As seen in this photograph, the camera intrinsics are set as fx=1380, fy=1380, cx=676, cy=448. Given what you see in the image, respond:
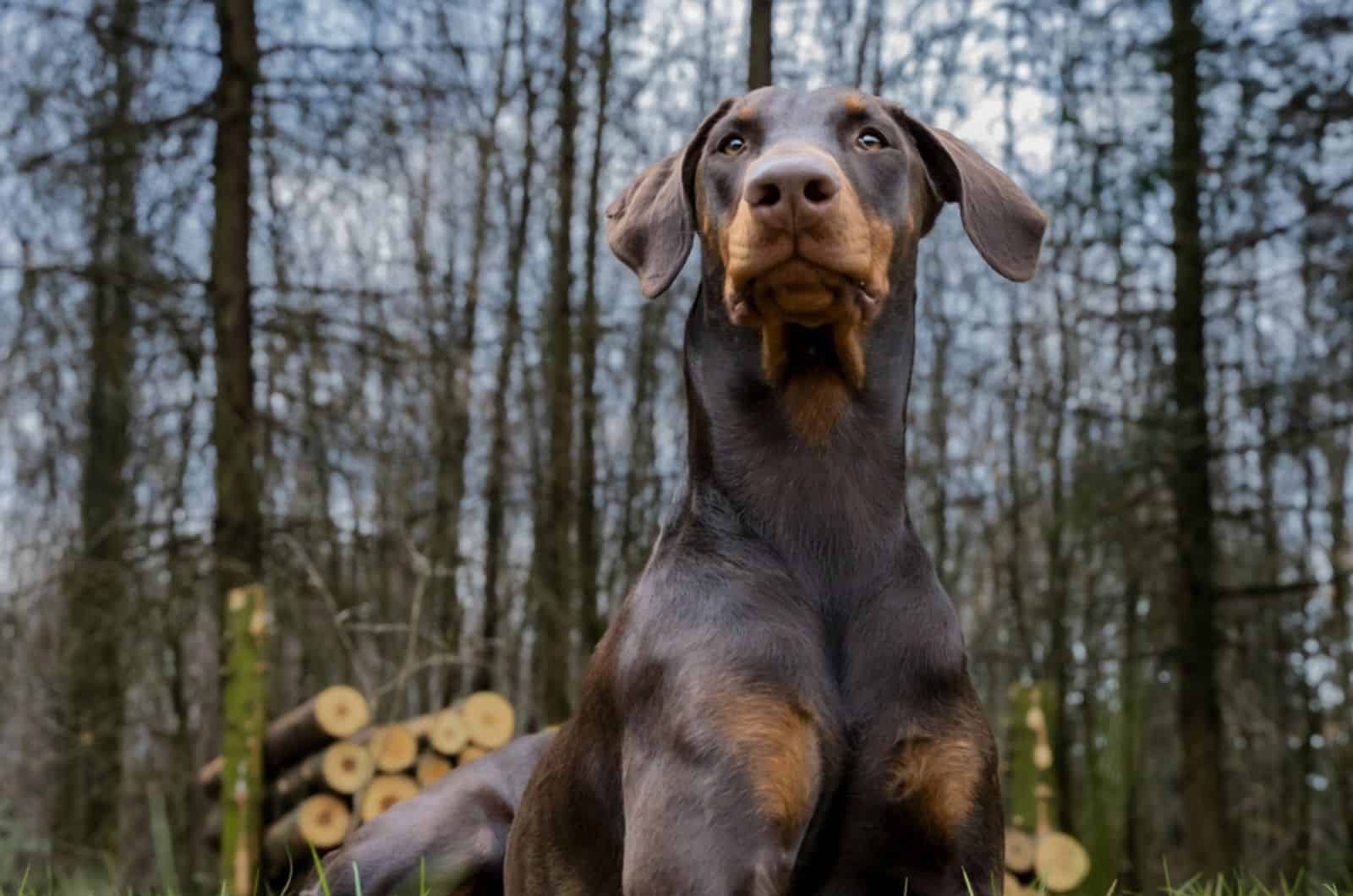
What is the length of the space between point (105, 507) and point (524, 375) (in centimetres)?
363

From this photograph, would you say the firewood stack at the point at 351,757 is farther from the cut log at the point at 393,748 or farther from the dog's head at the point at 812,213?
the dog's head at the point at 812,213

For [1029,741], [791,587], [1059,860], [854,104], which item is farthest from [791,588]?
[1059,860]

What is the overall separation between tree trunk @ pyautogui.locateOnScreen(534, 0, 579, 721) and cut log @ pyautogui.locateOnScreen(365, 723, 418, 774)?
6.65ft

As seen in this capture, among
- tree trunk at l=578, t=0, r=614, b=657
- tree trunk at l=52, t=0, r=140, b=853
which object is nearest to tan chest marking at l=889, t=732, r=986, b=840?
tree trunk at l=52, t=0, r=140, b=853

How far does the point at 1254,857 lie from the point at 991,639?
135 inches

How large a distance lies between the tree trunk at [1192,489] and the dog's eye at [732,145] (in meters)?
6.89

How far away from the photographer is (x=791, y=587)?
2725 mm

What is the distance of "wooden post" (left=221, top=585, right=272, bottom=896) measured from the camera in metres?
5.67

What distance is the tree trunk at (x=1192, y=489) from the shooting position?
920 cm

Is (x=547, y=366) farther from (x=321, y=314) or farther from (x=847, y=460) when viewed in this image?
(x=847, y=460)

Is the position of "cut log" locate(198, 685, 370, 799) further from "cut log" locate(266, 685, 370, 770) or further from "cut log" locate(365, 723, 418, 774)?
"cut log" locate(365, 723, 418, 774)

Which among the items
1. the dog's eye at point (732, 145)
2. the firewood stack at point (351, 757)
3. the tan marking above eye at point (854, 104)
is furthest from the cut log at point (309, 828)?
the tan marking above eye at point (854, 104)

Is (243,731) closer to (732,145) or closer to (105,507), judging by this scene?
(732,145)

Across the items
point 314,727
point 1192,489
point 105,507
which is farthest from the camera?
point 105,507
